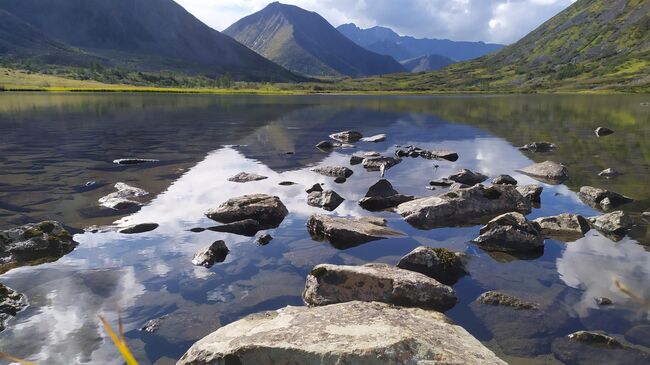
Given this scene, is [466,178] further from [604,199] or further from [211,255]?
[211,255]

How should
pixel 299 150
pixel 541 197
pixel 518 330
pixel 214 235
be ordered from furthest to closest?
pixel 299 150 < pixel 541 197 < pixel 214 235 < pixel 518 330

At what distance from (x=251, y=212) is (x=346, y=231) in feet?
16.4

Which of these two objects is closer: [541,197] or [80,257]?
[80,257]

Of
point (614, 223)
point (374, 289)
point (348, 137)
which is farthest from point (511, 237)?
point (348, 137)

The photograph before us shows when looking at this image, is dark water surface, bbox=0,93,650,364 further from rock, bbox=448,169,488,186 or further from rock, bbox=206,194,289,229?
rock, bbox=448,169,488,186

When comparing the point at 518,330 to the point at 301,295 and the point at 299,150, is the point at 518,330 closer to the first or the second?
the point at 301,295

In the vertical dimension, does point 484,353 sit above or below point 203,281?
above

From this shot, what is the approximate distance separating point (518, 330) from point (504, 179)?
1957 centimetres

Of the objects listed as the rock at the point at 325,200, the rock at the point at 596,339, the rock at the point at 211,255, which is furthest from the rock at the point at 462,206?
the rock at the point at 596,339

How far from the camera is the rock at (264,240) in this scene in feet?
59.3

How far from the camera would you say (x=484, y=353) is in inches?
329

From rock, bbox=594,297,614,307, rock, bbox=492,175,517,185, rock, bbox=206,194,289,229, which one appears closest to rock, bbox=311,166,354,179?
rock, bbox=492,175,517,185

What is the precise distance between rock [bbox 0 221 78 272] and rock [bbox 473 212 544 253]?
1579 cm

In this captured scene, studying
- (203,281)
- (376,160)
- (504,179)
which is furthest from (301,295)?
(376,160)
